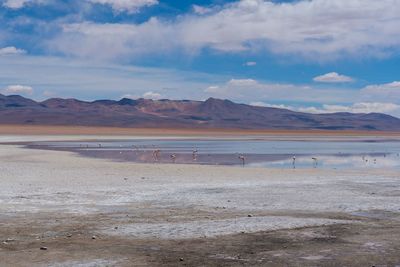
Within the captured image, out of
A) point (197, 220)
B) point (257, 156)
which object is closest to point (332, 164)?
point (257, 156)

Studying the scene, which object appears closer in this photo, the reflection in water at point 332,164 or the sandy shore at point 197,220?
the sandy shore at point 197,220

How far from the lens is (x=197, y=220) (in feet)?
44.3

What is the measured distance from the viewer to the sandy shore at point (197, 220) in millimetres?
9922

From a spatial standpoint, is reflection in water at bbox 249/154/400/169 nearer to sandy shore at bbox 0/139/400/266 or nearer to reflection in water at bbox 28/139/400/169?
reflection in water at bbox 28/139/400/169

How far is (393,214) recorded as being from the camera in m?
14.5

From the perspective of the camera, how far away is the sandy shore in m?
9.92

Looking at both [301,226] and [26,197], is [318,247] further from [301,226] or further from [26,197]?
[26,197]

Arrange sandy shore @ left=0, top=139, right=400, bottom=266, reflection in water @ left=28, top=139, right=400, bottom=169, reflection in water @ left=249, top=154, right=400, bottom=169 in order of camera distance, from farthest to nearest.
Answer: reflection in water @ left=28, top=139, right=400, bottom=169 < reflection in water @ left=249, top=154, right=400, bottom=169 < sandy shore @ left=0, top=139, right=400, bottom=266

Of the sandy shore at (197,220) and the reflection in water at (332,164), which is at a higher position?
the sandy shore at (197,220)

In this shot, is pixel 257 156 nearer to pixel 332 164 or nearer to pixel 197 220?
pixel 332 164

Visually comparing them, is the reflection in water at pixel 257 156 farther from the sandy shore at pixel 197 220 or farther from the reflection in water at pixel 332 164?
the sandy shore at pixel 197 220

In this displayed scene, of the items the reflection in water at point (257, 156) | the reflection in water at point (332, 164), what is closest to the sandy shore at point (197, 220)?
the reflection in water at point (332, 164)

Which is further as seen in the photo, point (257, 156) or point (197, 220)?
point (257, 156)

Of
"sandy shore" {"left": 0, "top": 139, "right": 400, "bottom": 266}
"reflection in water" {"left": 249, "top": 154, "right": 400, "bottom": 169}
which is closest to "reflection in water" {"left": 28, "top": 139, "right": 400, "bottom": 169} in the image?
"reflection in water" {"left": 249, "top": 154, "right": 400, "bottom": 169}
